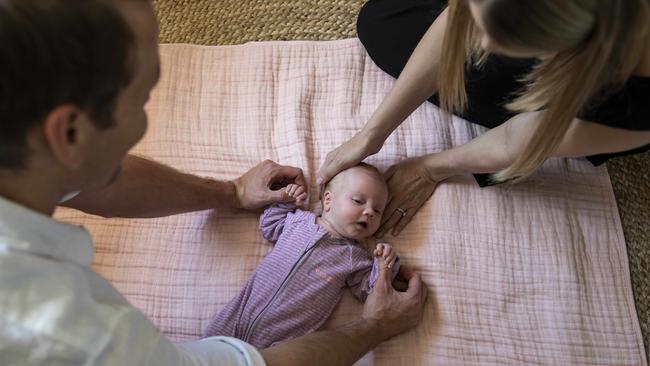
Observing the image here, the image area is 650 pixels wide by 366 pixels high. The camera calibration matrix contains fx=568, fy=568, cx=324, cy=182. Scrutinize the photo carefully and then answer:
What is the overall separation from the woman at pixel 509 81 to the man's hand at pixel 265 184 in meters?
0.07

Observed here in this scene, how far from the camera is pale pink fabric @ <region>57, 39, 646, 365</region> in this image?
1.05 metres

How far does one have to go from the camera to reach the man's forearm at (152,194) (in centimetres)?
102

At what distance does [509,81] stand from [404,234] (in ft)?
1.16

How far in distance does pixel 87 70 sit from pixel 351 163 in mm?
664

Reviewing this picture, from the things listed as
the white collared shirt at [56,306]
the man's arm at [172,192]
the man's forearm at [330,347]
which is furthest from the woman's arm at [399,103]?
the white collared shirt at [56,306]

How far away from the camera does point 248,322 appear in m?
1.02

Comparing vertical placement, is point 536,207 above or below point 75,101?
below

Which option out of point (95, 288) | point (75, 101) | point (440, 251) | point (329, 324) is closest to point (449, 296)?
point (440, 251)

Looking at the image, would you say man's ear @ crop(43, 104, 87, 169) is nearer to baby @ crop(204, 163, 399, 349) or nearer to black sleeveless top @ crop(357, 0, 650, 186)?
baby @ crop(204, 163, 399, 349)

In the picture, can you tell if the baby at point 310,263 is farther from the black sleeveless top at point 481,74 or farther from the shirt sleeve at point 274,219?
the black sleeveless top at point 481,74

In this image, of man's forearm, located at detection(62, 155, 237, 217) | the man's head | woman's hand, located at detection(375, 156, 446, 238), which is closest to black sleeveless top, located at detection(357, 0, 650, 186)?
woman's hand, located at detection(375, 156, 446, 238)

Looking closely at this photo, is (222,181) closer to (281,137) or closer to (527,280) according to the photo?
(281,137)

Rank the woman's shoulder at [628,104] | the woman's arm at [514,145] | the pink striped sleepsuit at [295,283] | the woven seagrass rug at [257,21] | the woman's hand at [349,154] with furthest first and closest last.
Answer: the woven seagrass rug at [257,21] → the woman's hand at [349,154] → the pink striped sleepsuit at [295,283] → the woman's arm at [514,145] → the woman's shoulder at [628,104]

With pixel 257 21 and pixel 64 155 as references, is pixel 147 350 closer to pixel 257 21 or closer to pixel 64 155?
pixel 64 155
